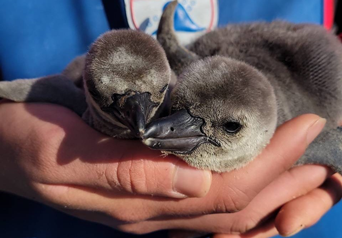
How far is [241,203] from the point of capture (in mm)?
1322

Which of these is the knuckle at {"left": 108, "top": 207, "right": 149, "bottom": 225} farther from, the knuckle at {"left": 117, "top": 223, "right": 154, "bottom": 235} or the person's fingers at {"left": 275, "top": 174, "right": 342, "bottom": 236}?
the person's fingers at {"left": 275, "top": 174, "right": 342, "bottom": 236}

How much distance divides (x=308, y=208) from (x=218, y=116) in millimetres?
560

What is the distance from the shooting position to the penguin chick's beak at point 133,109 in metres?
1.12

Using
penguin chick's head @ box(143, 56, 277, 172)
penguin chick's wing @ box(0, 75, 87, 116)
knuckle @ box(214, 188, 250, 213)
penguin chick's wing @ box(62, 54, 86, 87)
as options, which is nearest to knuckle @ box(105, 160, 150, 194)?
penguin chick's head @ box(143, 56, 277, 172)

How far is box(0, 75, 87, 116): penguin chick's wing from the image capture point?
154 centimetres

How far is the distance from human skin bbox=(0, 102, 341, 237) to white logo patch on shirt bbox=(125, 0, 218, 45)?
1.80ft

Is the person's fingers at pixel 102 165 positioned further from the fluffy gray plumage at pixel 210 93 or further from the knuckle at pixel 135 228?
the knuckle at pixel 135 228

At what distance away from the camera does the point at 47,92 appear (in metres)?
1.57

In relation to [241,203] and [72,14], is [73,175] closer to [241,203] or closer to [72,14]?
[241,203]

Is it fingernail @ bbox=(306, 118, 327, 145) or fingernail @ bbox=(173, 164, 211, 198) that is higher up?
fingernail @ bbox=(306, 118, 327, 145)

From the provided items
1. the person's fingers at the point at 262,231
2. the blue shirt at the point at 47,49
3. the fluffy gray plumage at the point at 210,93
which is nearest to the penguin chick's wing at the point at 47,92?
the fluffy gray plumage at the point at 210,93

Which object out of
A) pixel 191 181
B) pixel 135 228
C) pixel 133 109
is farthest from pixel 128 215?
pixel 133 109

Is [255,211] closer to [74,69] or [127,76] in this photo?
[127,76]

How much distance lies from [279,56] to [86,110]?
0.80 meters
